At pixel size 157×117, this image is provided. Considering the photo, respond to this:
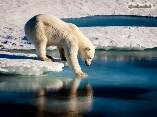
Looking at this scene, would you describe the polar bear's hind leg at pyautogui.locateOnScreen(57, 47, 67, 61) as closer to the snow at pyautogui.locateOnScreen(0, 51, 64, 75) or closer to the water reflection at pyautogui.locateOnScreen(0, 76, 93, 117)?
the snow at pyautogui.locateOnScreen(0, 51, 64, 75)

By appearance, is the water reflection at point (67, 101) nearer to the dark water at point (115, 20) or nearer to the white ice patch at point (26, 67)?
the white ice patch at point (26, 67)

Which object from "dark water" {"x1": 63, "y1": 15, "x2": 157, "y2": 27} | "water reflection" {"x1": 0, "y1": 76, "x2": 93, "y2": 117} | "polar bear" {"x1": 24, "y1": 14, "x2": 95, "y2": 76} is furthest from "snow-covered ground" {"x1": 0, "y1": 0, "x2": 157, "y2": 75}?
"dark water" {"x1": 63, "y1": 15, "x2": 157, "y2": 27}

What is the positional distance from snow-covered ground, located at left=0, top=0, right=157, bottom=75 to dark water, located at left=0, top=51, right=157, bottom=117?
45cm

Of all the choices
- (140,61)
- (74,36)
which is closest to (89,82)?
(74,36)

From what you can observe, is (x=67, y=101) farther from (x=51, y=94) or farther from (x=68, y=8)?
(x=68, y=8)

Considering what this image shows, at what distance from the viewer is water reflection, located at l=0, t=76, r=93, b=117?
661cm

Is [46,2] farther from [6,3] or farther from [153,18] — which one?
[153,18]

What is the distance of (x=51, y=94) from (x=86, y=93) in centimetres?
65

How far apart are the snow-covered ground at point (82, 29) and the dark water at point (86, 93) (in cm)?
45

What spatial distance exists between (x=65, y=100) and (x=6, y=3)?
2055 cm

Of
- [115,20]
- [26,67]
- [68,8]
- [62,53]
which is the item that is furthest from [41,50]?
[68,8]

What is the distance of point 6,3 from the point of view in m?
26.8

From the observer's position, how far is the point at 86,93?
777cm

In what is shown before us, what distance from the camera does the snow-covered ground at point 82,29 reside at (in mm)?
9188
